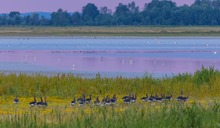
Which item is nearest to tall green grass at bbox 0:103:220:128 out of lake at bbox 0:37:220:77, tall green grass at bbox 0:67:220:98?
tall green grass at bbox 0:67:220:98

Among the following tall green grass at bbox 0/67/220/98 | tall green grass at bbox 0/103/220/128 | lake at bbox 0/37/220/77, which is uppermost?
tall green grass at bbox 0/103/220/128

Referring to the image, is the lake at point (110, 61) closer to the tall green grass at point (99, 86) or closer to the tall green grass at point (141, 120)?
the tall green grass at point (99, 86)

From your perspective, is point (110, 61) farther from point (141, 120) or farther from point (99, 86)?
point (141, 120)

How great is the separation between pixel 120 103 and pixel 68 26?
138898 mm

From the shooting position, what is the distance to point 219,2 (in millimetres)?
160000

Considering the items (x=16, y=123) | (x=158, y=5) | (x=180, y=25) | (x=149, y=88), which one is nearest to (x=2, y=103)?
(x=149, y=88)

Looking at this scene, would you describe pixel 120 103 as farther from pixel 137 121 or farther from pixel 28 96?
pixel 137 121

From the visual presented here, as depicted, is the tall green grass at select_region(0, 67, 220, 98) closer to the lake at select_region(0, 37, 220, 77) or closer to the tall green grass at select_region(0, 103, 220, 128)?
the lake at select_region(0, 37, 220, 77)

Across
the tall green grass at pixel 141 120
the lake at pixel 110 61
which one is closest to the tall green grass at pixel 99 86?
the lake at pixel 110 61

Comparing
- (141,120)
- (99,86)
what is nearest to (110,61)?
(99,86)

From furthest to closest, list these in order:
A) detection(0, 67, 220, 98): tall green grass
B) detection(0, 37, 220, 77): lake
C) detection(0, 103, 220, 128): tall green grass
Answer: detection(0, 37, 220, 77): lake < detection(0, 67, 220, 98): tall green grass < detection(0, 103, 220, 128): tall green grass

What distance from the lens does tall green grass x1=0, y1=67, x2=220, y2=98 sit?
19.5m

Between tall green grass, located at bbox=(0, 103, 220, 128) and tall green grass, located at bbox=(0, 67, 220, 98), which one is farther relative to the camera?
tall green grass, located at bbox=(0, 67, 220, 98)

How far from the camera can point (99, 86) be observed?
66.5ft
